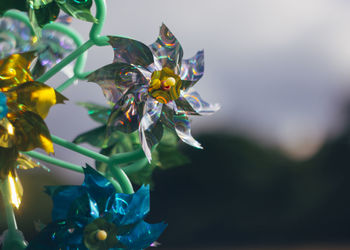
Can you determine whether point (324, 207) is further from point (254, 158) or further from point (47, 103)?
point (47, 103)

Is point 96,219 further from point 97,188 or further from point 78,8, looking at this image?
point 78,8

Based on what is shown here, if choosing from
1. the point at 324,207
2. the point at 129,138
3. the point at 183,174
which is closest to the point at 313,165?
the point at 324,207

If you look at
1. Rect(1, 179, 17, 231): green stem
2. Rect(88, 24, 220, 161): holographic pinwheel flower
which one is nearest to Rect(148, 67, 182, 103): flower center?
Rect(88, 24, 220, 161): holographic pinwheel flower

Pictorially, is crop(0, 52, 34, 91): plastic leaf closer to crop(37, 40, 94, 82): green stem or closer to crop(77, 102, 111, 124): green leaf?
crop(37, 40, 94, 82): green stem

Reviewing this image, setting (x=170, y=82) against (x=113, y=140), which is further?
A: (x=113, y=140)

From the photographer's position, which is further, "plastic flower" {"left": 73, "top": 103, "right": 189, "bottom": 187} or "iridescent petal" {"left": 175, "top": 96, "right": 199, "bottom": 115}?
"plastic flower" {"left": 73, "top": 103, "right": 189, "bottom": 187}

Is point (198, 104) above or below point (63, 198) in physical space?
above

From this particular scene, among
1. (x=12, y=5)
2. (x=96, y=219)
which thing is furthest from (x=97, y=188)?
(x=12, y=5)

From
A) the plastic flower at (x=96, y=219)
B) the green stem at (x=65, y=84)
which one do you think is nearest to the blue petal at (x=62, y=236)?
the plastic flower at (x=96, y=219)
